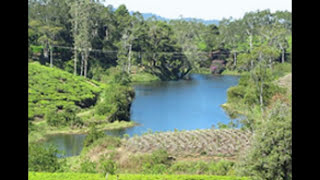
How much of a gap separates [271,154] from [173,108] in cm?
1012

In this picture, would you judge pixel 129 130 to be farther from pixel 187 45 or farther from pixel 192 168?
pixel 187 45

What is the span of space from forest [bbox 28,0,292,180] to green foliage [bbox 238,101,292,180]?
1 centimetres

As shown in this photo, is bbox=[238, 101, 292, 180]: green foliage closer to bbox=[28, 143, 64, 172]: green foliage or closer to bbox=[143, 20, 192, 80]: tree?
bbox=[28, 143, 64, 172]: green foliage

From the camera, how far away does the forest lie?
6.49 m

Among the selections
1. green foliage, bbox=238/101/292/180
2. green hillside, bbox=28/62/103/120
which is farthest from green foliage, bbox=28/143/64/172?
green hillside, bbox=28/62/103/120

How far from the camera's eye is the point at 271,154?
5.02 m

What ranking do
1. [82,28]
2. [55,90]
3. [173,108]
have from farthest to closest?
[82,28] < [55,90] < [173,108]

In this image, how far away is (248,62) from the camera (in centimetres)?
1409

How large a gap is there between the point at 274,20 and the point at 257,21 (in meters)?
1.01

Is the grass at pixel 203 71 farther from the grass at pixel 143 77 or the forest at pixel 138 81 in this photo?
the grass at pixel 143 77

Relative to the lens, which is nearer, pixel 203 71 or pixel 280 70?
pixel 280 70

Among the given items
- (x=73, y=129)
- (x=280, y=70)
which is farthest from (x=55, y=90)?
(x=280, y=70)

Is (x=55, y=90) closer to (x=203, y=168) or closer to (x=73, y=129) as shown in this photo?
(x=73, y=129)

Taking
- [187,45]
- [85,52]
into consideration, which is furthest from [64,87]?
[187,45]
